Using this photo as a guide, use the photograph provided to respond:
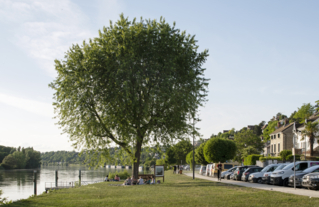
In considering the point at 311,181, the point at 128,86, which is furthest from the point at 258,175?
the point at 128,86

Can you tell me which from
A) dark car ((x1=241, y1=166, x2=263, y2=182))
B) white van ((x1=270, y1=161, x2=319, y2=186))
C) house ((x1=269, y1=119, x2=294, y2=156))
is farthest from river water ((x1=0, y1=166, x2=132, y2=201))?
house ((x1=269, y1=119, x2=294, y2=156))

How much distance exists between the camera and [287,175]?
933 inches

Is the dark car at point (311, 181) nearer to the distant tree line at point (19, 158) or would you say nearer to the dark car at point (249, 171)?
the dark car at point (249, 171)

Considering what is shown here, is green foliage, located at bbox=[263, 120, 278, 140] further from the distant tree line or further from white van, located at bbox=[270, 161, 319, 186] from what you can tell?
the distant tree line

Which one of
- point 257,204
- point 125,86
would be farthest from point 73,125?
point 257,204

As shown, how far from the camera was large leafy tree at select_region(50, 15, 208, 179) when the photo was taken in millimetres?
27078

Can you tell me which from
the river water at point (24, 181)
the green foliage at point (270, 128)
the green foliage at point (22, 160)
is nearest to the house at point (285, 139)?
the green foliage at point (270, 128)

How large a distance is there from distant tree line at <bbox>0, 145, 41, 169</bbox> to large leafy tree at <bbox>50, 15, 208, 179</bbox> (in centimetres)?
10767

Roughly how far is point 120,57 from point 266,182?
17.4m

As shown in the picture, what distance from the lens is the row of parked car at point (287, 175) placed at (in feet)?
63.0

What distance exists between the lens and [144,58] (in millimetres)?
28266

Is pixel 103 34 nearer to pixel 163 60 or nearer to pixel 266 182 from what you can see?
pixel 163 60

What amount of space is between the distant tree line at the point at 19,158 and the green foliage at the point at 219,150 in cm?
9145

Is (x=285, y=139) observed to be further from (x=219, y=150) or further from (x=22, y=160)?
(x=22, y=160)
